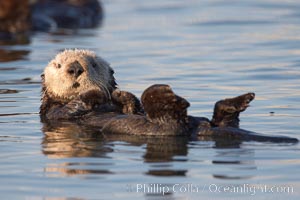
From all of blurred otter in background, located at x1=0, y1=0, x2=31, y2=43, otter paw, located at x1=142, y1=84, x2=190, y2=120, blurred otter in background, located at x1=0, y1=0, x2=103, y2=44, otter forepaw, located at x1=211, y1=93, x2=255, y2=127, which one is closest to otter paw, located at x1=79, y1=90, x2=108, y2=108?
otter paw, located at x1=142, y1=84, x2=190, y2=120

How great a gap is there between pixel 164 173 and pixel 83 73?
2.37m

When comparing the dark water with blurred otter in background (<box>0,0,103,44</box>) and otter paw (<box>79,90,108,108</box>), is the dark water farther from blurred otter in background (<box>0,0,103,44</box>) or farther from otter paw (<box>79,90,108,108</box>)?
blurred otter in background (<box>0,0,103,44</box>)

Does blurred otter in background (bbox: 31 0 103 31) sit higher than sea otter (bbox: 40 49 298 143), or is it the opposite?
blurred otter in background (bbox: 31 0 103 31)

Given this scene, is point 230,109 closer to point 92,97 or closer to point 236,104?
point 236,104

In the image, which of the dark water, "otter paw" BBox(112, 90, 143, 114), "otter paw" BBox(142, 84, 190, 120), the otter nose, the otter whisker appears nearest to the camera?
the dark water

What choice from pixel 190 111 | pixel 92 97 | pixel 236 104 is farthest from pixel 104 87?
pixel 236 104

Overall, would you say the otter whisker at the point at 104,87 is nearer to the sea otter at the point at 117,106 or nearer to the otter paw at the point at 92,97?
the sea otter at the point at 117,106

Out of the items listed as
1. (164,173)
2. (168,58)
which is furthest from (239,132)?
(168,58)

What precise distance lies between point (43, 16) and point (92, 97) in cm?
995

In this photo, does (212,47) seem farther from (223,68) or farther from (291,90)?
(291,90)

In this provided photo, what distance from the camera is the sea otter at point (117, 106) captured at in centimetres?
662

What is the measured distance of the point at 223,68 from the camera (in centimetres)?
1134

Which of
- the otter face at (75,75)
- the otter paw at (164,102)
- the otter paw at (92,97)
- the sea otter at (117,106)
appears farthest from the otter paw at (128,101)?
the otter paw at (164,102)

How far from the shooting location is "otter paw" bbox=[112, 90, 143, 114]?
7.67 metres
